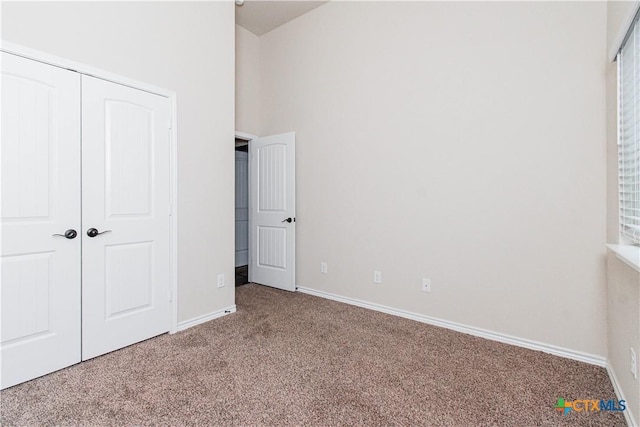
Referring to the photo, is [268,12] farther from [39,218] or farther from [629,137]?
[629,137]

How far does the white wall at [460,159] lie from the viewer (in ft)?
7.61

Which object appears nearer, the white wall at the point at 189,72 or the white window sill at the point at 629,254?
the white window sill at the point at 629,254

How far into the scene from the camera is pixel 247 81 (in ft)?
14.1

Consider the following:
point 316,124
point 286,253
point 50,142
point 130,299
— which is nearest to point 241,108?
point 316,124

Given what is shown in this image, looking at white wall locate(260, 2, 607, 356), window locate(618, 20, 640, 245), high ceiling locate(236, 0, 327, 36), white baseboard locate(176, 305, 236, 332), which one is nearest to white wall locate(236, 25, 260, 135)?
high ceiling locate(236, 0, 327, 36)

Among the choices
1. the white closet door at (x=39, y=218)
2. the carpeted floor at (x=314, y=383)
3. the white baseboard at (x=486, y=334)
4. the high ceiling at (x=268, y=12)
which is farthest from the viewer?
the high ceiling at (x=268, y=12)

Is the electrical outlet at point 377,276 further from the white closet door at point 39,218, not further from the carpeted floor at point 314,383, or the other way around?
the white closet door at point 39,218

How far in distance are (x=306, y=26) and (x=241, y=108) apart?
1323 millimetres

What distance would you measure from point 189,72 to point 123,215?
143 centimetres

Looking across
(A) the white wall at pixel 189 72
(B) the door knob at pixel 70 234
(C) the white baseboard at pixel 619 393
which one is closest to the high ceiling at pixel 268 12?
(A) the white wall at pixel 189 72

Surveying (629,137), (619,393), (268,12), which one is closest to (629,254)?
(629,137)

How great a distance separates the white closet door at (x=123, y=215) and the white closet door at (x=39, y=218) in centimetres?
8

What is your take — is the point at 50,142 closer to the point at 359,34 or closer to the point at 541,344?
the point at 359,34

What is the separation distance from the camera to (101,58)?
2338 mm
